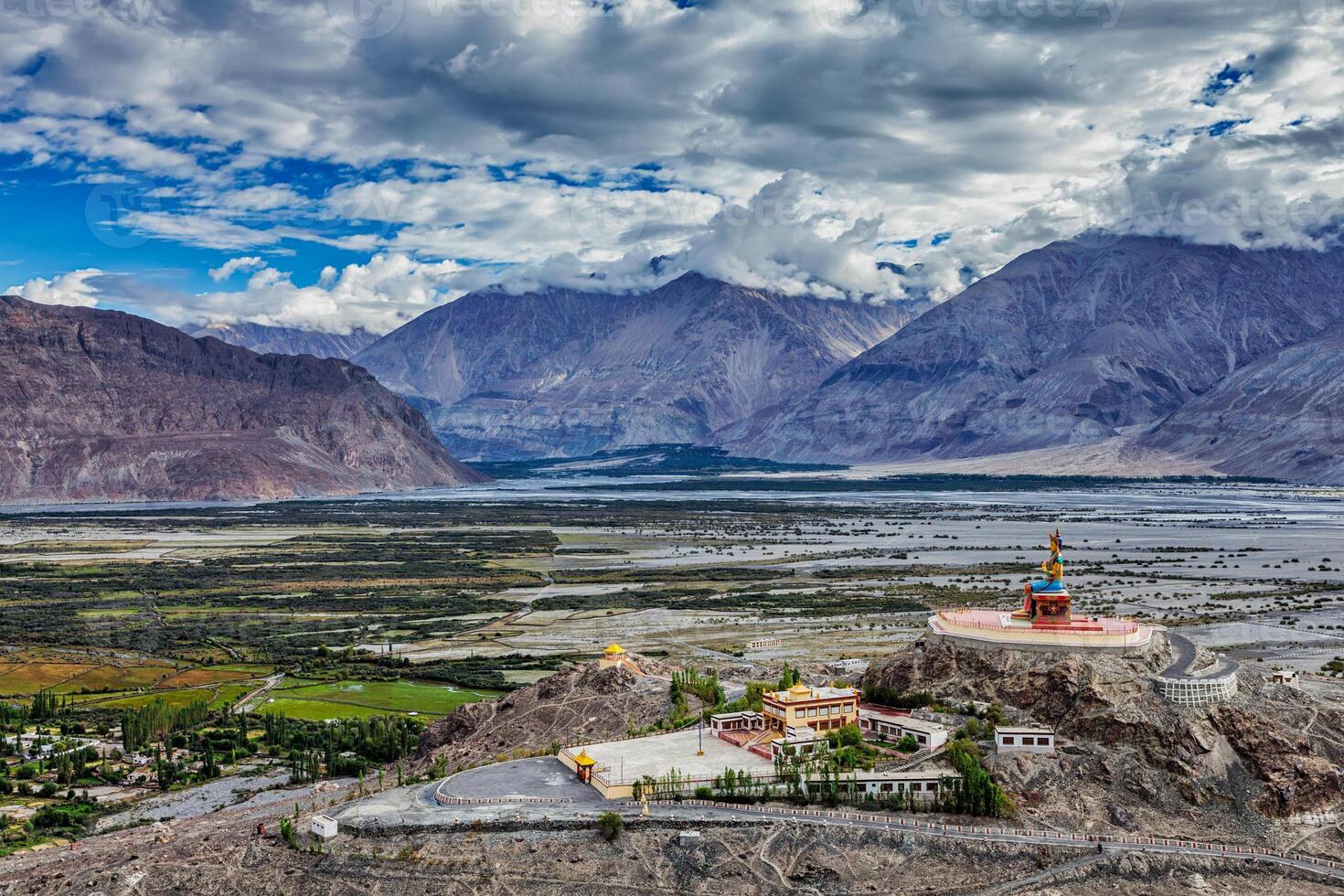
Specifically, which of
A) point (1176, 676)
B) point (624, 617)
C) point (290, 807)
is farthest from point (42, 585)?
point (1176, 676)

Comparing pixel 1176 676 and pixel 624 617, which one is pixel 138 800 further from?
pixel 624 617

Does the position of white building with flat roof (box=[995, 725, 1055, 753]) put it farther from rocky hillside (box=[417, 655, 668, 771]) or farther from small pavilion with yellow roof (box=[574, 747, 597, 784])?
rocky hillside (box=[417, 655, 668, 771])

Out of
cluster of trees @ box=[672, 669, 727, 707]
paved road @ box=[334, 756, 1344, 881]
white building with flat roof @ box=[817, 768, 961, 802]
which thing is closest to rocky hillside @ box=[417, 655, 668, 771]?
cluster of trees @ box=[672, 669, 727, 707]

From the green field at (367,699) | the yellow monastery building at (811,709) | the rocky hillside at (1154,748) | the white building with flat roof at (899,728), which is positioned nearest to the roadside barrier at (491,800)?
the yellow monastery building at (811,709)

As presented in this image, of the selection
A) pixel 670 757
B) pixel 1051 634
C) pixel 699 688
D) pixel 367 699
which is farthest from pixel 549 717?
pixel 1051 634

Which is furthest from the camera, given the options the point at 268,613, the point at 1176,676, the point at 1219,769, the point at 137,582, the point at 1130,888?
the point at 137,582

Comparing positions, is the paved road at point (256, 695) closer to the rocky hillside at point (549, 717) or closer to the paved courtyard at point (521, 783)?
the rocky hillside at point (549, 717)
